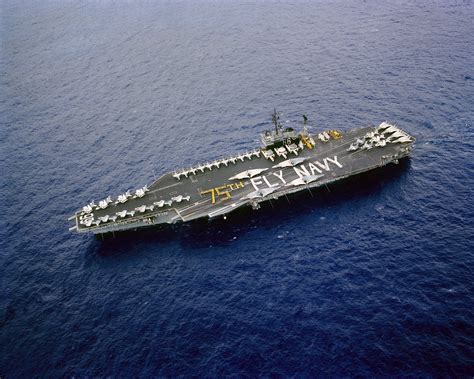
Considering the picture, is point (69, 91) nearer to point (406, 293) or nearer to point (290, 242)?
point (290, 242)

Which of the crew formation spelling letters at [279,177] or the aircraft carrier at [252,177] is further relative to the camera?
the crew formation spelling letters at [279,177]

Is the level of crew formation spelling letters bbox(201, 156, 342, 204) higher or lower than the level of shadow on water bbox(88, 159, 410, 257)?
higher

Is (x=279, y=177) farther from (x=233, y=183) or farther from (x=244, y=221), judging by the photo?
(x=244, y=221)

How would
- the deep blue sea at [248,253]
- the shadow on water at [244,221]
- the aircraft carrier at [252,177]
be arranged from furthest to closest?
the aircraft carrier at [252,177] < the shadow on water at [244,221] < the deep blue sea at [248,253]

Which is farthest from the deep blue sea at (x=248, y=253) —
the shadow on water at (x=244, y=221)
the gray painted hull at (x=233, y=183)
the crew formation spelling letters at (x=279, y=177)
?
the crew formation spelling letters at (x=279, y=177)

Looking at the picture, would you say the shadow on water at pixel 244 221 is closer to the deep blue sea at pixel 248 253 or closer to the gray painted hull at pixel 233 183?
the deep blue sea at pixel 248 253

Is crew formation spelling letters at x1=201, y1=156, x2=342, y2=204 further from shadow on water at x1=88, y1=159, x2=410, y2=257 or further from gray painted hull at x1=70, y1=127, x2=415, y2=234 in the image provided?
shadow on water at x1=88, y1=159, x2=410, y2=257

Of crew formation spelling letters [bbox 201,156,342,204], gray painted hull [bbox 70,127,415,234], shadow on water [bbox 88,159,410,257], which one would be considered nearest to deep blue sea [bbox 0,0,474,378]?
shadow on water [bbox 88,159,410,257]

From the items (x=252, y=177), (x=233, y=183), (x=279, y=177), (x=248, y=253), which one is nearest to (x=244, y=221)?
(x=248, y=253)
